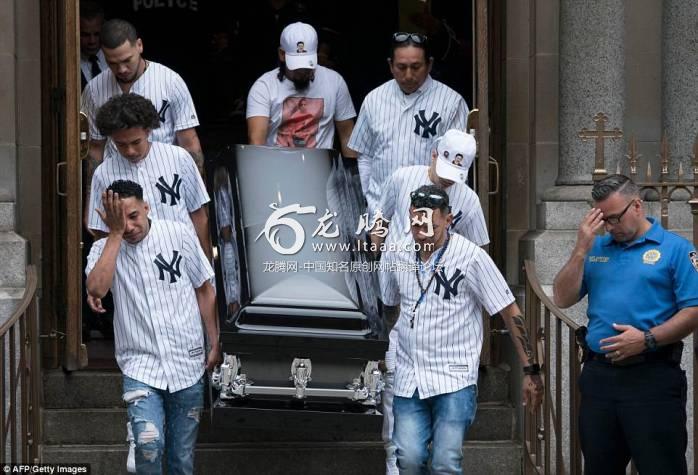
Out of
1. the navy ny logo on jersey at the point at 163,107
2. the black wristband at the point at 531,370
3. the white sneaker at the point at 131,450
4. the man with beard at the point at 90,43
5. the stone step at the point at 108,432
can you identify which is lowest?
the stone step at the point at 108,432

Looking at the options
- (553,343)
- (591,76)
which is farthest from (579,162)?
(553,343)

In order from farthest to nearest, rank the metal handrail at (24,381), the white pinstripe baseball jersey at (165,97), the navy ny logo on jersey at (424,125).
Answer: the navy ny logo on jersey at (424,125)
the white pinstripe baseball jersey at (165,97)
the metal handrail at (24,381)

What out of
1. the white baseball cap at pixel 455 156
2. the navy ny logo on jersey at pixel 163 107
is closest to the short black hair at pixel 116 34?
the navy ny logo on jersey at pixel 163 107

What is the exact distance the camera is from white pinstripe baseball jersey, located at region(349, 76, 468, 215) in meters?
8.72

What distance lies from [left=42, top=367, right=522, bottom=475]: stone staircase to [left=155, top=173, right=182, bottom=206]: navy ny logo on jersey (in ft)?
5.44

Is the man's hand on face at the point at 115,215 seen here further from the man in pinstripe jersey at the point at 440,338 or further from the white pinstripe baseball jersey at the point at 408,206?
the white pinstripe baseball jersey at the point at 408,206

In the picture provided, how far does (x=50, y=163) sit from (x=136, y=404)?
3454 mm

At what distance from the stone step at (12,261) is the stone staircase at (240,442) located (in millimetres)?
622

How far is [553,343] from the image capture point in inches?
370

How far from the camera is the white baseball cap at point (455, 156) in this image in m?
7.75

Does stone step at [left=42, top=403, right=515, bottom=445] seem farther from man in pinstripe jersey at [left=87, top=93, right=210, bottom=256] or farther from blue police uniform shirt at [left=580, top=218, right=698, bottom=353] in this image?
blue police uniform shirt at [left=580, top=218, right=698, bottom=353]

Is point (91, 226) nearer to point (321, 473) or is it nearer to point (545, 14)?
point (321, 473)

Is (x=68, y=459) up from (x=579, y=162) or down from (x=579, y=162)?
down

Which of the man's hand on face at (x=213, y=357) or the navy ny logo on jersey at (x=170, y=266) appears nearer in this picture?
the navy ny logo on jersey at (x=170, y=266)
